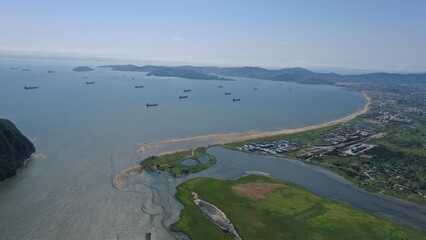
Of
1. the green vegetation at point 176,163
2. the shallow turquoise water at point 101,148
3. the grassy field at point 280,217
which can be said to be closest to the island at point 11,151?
the shallow turquoise water at point 101,148

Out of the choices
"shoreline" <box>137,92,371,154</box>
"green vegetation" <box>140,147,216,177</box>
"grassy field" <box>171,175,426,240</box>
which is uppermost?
"grassy field" <box>171,175,426,240</box>

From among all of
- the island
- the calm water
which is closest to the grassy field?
the calm water

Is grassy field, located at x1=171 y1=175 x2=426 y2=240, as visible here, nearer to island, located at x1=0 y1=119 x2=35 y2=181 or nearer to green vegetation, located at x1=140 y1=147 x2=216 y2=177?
green vegetation, located at x1=140 y1=147 x2=216 y2=177

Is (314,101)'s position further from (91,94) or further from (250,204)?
(250,204)

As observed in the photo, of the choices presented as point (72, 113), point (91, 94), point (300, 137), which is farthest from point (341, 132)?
point (91, 94)

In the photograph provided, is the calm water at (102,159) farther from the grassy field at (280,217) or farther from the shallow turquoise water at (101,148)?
the grassy field at (280,217)
